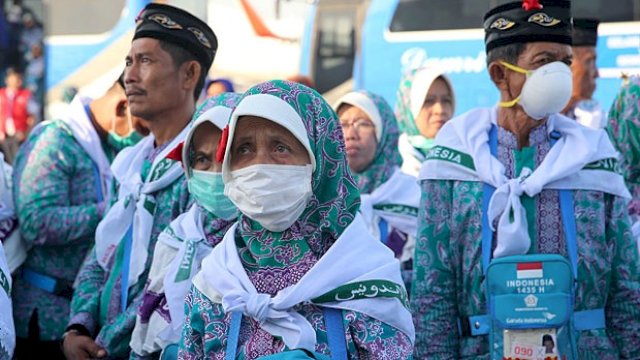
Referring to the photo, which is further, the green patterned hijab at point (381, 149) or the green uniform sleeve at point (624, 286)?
the green patterned hijab at point (381, 149)

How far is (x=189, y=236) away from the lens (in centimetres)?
384

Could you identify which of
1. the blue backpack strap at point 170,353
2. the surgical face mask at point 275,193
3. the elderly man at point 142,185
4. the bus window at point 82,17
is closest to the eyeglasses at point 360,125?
the elderly man at point 142,185

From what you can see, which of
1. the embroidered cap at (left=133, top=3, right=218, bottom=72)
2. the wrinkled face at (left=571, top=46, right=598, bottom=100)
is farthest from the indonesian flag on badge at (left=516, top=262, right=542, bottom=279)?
the wrinkled face at (left=571, top=46, right=598, bottom=100)

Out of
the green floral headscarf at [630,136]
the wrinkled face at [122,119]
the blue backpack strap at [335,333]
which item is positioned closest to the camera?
the blue backpack strap at [335,333]

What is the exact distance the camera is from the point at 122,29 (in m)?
18.3

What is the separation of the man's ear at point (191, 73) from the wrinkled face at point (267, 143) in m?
1.60

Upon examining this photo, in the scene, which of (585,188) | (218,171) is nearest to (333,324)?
(218,171)

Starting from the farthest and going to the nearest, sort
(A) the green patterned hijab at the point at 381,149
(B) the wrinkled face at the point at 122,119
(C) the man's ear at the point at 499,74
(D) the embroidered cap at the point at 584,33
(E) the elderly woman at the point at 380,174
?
(D) the embroidered cap at the point at 584,33 < (A) the green patterned hijab at the point at 381,149 < (E) the elderly woman at the point at 380,174 < (B) the wrinkled face at the point at 122,119 < (C) the man's ear at the point at 499,74

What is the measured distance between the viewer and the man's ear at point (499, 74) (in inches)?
162

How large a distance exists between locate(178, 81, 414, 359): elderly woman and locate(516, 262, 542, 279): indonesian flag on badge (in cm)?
82

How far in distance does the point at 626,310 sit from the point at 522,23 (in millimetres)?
1074

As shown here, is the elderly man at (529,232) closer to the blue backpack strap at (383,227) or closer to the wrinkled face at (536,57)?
the wrinkled face at (536,57)

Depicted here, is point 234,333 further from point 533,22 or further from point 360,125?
point 360,125

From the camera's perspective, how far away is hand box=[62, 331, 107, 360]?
4.13 metres
